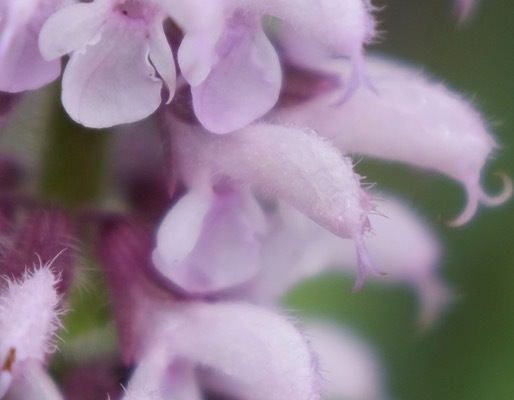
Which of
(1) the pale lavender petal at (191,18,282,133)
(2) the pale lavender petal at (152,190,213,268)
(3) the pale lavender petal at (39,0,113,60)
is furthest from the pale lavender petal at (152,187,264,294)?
(3) the pale lavender petal at (39,0,113,60)

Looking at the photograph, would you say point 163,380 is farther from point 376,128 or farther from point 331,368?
point 331,368

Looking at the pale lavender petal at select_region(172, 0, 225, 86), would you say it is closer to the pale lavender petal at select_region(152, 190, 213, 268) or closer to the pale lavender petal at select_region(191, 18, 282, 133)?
the pale lavender petal at select_region(191, 18, 282, 133)

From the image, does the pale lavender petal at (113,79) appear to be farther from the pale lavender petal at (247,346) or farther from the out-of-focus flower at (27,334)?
the pale lavender petal at (247,346)

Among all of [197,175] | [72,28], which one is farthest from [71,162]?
[72,28]

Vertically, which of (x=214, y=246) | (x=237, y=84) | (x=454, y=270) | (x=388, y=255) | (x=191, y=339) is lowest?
(x=454, y=270)

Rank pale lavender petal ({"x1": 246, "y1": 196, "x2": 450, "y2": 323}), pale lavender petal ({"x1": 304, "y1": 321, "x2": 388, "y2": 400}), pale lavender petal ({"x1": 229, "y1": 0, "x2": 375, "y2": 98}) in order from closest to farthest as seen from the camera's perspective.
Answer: pale lavender petal ({"x1": 229, "y1": 0, "x2": 375, "y2": 98})
pale lavender petal ({"x1": 246, "y1": 196, "x2": 450, "y2": 323})
pale lavender petal ({"x1": 304, "y1": 321, "x2": 388, "y2": 400})

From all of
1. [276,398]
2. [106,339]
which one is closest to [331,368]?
[106,339]

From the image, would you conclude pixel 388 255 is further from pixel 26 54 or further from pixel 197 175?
pixel 26 54
